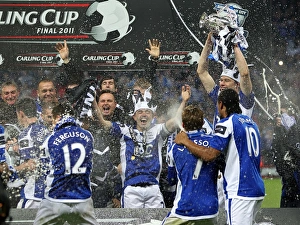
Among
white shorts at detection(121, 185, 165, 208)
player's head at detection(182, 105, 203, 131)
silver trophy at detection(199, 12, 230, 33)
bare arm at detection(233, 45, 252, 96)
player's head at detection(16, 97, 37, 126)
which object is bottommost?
white shorts at detection(121, 185, 165, 208)

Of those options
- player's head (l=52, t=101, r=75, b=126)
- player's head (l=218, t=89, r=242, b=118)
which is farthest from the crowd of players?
player's head (l=218, t=89, r=242, b=118)

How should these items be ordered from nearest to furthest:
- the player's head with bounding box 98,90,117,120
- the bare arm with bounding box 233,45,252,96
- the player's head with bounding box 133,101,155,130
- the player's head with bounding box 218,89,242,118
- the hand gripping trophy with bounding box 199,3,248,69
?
the player's head with bounding box 218,89,242,118 < the bare arm with bounding box 233,45,252,96 < the hand gripping trophy with bounding box 199,3,248,69 < the player's head with bounding box 133,101,155,130 < the player's head with bounding box 98,90,117,120

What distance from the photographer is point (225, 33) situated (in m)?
8.55

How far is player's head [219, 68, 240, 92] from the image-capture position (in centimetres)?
870

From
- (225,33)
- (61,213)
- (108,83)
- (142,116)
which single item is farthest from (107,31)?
(61,213)

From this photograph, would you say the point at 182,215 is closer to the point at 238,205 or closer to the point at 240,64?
the point at 238,205

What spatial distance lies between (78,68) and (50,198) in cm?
336

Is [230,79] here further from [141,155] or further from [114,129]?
[114,129]

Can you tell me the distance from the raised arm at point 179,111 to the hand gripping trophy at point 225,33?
56cm

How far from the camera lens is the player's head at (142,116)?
29.3 ft

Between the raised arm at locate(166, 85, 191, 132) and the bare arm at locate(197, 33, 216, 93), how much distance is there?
36 cm

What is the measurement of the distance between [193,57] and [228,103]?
3510 mm

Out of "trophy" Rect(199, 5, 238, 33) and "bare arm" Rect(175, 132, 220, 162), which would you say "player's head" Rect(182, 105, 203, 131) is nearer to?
"bare arm" Rect(175, 132, 220, 162)

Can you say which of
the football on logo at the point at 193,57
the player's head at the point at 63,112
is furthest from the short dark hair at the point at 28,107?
the player's head at the point at 63,112
